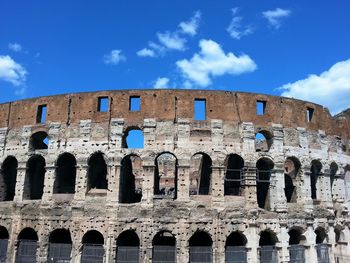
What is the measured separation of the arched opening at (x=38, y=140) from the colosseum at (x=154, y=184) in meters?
0.21

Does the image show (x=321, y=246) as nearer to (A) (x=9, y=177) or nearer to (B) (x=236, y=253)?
(B) (x=236, y=253)

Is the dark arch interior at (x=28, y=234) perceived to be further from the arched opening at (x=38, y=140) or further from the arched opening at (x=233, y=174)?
the arched opening at (x=233, y=174)

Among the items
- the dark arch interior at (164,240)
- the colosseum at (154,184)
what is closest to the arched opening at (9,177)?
the colosseum at (154,184)

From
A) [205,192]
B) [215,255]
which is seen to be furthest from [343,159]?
[215,255]

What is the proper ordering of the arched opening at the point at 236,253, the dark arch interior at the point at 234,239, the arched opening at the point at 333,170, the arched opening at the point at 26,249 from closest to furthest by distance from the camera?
the arched opening at the point at 236,253 → the arched opening at the point at 26,249 → the dark arch interior at the point at 234,239 → the arched opening at the point at 333,170

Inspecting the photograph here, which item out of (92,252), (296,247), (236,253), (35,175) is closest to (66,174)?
(35,175)

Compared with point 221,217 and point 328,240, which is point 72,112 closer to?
point 221,217

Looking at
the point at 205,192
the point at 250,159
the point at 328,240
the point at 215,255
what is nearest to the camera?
the point at 215,255

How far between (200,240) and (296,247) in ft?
15.1

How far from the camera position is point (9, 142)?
18625 mm

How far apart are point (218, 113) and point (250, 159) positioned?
2.67 metres

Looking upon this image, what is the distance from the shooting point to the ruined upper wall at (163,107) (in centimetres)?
1727

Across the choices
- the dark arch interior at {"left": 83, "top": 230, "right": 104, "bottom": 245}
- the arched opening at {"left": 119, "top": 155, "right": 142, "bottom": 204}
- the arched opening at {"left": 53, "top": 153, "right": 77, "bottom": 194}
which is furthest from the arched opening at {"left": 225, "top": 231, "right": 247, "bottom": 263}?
the arched opening at {"left": 53, "top": 153, "right": 77, "bottom": 194}

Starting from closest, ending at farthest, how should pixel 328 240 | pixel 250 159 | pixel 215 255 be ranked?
pixel 215 255 < pixel 250 159 < pixel 328 240
